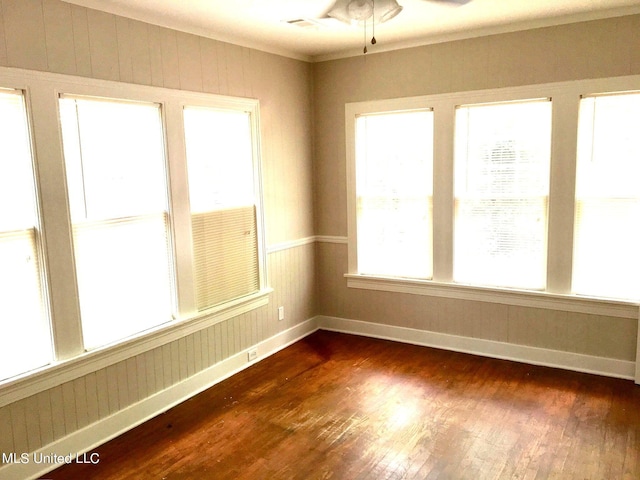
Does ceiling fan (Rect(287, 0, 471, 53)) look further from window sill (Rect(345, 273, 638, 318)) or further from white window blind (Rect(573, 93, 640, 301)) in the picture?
window sill (Rect(345, 273, 638, 318))

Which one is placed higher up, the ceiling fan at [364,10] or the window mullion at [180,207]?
the ceiling fan at [364,10]

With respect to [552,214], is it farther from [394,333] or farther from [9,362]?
[9,362]

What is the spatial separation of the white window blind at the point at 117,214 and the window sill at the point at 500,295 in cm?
199

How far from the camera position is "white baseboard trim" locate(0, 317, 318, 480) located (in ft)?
8.96

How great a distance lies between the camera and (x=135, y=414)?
3273 mm

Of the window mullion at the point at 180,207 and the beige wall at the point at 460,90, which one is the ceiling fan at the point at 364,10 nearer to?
the beige wall at the point at 460,90

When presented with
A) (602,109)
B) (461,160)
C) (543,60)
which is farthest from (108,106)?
(602,109)

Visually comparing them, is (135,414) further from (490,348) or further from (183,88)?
(490,348)

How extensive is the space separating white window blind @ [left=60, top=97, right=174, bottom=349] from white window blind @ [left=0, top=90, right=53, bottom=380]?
228mm

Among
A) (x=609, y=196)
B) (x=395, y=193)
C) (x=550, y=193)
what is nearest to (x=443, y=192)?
(x=395, y=193)

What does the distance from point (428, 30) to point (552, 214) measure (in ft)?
5.59

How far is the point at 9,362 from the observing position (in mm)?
2646

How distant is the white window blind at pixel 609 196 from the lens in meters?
3.55

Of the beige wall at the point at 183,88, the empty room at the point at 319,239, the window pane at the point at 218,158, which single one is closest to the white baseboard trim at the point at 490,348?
the empty room at the point at 319,239
